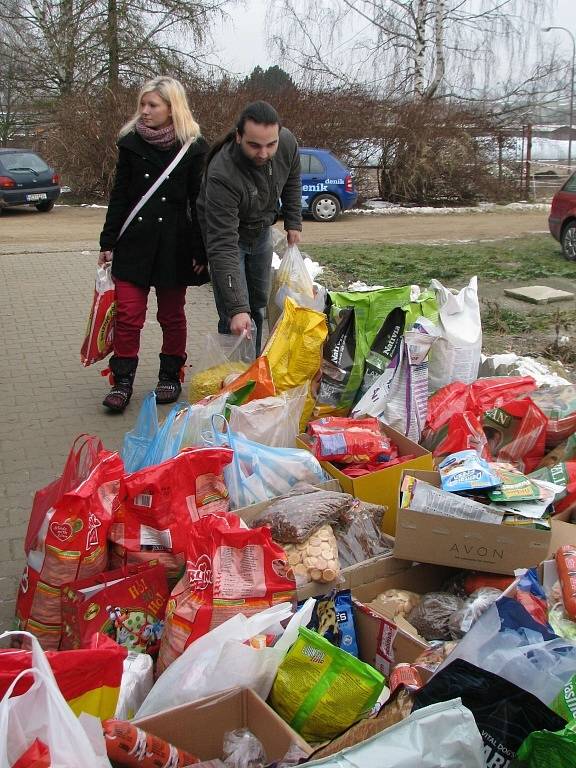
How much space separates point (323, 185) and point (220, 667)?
648 inches

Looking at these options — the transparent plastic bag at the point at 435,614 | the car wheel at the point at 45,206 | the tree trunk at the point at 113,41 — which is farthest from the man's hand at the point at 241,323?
the tree trunk at the point at 113,41

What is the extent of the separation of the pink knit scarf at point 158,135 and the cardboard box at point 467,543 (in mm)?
2872

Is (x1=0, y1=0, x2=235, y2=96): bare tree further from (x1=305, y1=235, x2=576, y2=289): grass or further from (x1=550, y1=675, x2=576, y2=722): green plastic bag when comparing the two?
(x1=550, y1=675, x2=576, y2=722): green plastic bag

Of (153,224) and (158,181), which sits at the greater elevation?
(158,181)

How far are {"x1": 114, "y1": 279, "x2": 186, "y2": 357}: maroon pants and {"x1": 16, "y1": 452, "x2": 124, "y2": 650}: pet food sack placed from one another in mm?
2299

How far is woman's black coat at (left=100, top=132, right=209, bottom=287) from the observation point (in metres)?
4.79

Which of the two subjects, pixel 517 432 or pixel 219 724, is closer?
pixel 219 724

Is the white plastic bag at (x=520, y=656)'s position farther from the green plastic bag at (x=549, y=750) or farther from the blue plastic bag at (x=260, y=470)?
the blue plastic bag at (x=260, y=470)

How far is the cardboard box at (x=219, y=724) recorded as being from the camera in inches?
82.9

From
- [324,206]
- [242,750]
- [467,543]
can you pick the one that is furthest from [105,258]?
[324,206]

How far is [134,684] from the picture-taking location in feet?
7.75

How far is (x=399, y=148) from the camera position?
22.2 metres

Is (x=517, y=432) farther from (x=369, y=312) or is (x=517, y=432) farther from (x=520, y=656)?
(x=520, y=656)

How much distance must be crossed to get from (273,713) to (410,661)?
0.56m
